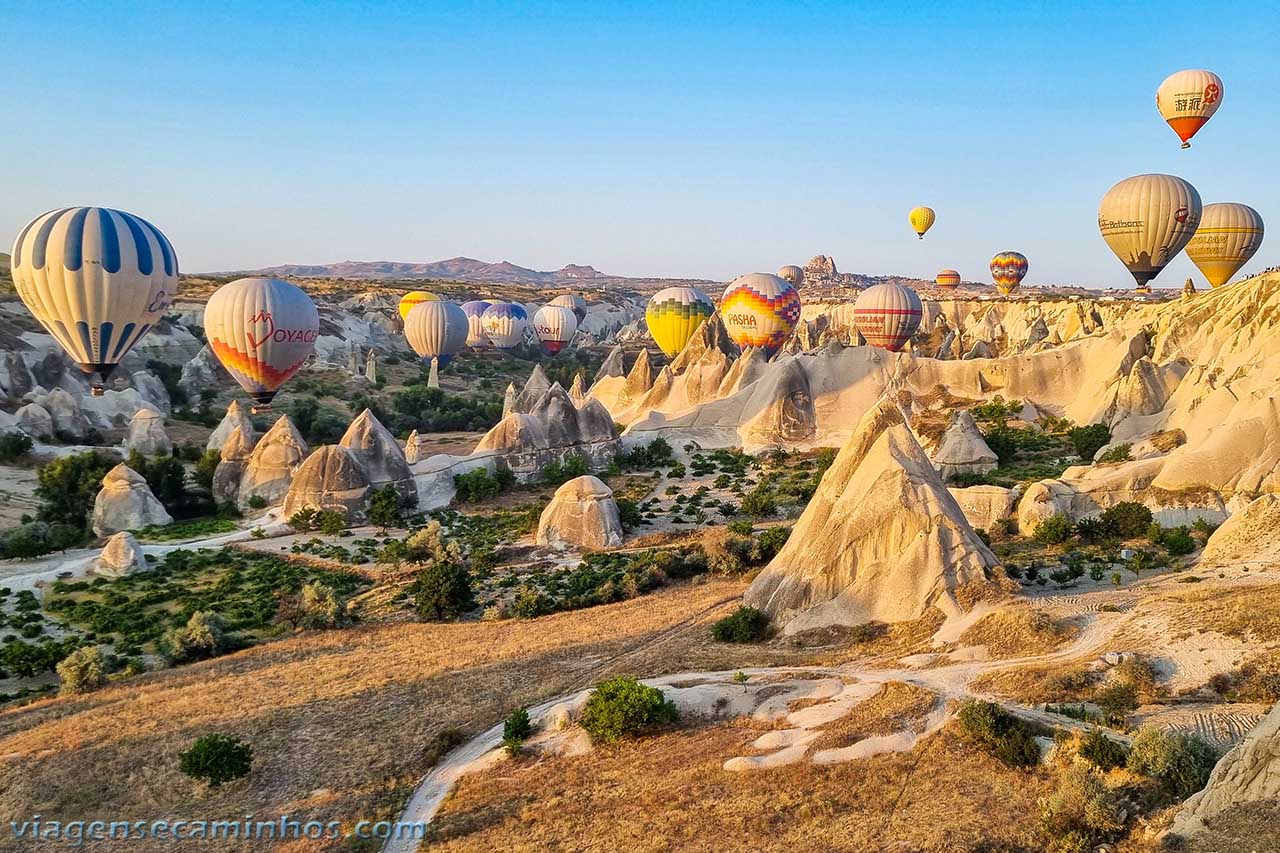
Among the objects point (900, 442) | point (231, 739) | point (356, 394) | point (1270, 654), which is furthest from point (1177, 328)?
point (356, 394)

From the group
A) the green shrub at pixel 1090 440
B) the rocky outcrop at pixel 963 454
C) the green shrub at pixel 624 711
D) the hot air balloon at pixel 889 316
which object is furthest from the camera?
the hot air balloon at pixel 889 316

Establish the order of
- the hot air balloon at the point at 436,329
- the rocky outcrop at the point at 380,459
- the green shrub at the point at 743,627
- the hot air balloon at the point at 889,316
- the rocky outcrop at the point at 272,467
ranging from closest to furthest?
1. the green shrub at the point at 743,627
2. the rocky outcrop at the point at 380,459
3. the rocky outcrop at the point at 272,467
4. the hot air balloon at the point at 889,316
5. the hot air balloon at the point at 436,329

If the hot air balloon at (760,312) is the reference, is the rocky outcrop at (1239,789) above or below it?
below

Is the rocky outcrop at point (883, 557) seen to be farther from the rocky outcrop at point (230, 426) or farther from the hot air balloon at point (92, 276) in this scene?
the rocky outcrop at point (230, 426)

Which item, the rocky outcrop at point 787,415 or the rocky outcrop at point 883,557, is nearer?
the rocky outcrop at point 883,557

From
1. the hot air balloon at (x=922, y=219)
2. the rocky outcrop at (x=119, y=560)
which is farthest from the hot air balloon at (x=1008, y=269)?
the rocky outcrop at (x=119, y=560)

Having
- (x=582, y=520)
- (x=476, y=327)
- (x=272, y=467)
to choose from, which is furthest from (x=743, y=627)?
(x=476, y=327)
